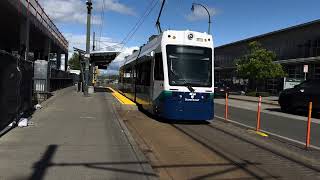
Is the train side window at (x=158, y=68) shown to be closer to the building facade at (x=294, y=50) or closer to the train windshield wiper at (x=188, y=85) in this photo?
the train windshield wiper at (x=188, y=85)

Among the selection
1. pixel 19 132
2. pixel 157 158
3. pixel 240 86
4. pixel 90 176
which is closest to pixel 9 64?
pixel 19 132

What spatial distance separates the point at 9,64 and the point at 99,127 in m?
2.98

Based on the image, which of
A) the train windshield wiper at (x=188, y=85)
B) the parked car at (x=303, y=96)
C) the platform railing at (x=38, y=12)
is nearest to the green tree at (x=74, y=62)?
the platform railing at (x=38, y=12)

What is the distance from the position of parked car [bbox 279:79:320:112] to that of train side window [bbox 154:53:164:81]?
9804 mm

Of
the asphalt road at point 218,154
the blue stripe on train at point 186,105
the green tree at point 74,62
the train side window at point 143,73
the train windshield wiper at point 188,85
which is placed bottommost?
the asphalt road at point 218,154

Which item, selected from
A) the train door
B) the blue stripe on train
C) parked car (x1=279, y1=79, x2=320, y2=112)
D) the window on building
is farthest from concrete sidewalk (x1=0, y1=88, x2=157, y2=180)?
the window on building

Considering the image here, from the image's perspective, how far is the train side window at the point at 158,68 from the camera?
16.6 meters

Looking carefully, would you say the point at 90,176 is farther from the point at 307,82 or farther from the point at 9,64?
the point at 307,82

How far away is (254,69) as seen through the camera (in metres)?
53.1

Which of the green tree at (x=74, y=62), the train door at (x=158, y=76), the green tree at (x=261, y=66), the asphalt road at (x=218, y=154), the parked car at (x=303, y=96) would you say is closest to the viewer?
the asphalt road at (x=218, y=154)

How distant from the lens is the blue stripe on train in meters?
16.0

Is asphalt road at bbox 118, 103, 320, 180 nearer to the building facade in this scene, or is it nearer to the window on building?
the building facade

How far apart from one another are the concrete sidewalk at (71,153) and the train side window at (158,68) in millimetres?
3030

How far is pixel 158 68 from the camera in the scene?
17.0 metres
